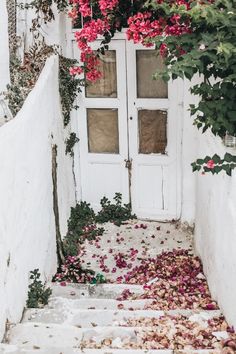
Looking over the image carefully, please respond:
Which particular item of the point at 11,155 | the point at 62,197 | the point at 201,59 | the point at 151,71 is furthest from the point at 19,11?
the point at 201,59

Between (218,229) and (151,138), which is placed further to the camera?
(151,138)

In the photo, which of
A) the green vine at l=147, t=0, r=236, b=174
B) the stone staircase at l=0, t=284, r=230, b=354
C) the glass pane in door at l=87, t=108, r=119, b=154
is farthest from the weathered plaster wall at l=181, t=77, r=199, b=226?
the green vine at l=147, t=0, r=236, b=174

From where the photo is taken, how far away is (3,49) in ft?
23.6

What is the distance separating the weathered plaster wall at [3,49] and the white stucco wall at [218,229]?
2.46 m

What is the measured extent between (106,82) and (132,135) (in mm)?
820

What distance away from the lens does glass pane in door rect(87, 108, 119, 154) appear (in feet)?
28.7

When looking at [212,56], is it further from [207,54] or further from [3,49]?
[3,49]

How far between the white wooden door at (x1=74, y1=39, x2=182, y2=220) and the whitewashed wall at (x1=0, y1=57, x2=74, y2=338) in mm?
623

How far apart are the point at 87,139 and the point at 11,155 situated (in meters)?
3.38

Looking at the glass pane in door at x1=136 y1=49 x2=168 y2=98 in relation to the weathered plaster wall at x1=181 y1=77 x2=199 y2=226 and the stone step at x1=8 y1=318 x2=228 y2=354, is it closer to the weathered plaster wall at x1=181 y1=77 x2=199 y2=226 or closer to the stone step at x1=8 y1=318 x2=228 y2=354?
the weathered plaster wall at x1=181 y1=77 x2=199 y2=226

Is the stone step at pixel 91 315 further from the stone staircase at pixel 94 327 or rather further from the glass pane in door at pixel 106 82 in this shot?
the glass pane in door at pixel 106 82

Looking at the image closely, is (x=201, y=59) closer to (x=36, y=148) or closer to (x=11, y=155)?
(x=11, y=155)

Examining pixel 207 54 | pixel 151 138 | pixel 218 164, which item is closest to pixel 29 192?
pixel 218 164

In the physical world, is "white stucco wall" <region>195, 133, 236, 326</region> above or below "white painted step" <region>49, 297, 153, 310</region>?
above
